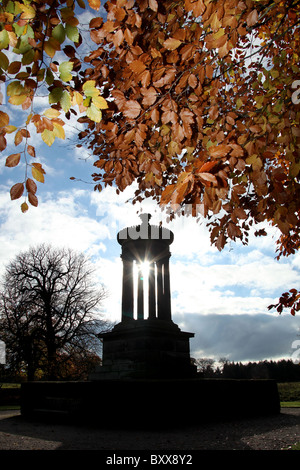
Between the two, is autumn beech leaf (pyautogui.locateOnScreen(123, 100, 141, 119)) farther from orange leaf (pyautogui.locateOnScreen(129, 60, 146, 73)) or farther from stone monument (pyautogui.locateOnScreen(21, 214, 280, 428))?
stone monument (pyautogui.locateOnScreen(21, 214, 280, 428))

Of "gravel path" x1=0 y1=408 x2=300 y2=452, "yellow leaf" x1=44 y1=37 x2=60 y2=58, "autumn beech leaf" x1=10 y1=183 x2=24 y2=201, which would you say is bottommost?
"gravel path" x1=0 y1=408 x2=300 y2=452

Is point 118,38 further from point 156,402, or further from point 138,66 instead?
point 156,402

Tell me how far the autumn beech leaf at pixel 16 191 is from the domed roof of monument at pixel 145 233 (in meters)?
11.5

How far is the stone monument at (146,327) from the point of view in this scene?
1156 cm

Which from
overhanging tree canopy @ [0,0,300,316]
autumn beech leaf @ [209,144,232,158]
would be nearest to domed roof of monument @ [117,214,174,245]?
overhanging tree canopy @ [0,0,300,316]

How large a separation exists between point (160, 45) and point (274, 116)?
→ 1770mm

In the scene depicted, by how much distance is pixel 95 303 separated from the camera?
2609 centimetres

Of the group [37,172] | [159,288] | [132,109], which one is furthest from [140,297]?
[37,172]

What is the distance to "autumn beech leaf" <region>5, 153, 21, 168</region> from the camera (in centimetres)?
223

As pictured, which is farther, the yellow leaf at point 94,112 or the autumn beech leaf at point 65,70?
the yellow leaf at point 94,112

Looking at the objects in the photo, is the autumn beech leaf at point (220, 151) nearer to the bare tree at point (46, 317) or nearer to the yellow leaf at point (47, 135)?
the yellow leaf at point (47, 135)

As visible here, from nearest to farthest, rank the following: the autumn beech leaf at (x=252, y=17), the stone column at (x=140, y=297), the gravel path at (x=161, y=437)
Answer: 1. the autumn beech leaf at (x=252, y=17)
2. the gravel path at (x=161, y=437)
3. the stone column at (x=140, y=297)

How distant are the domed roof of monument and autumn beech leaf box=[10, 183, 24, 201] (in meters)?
11.5

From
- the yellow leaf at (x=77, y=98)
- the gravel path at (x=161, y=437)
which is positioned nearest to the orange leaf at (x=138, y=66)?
the yellow leaf at (x=77, y=98)
